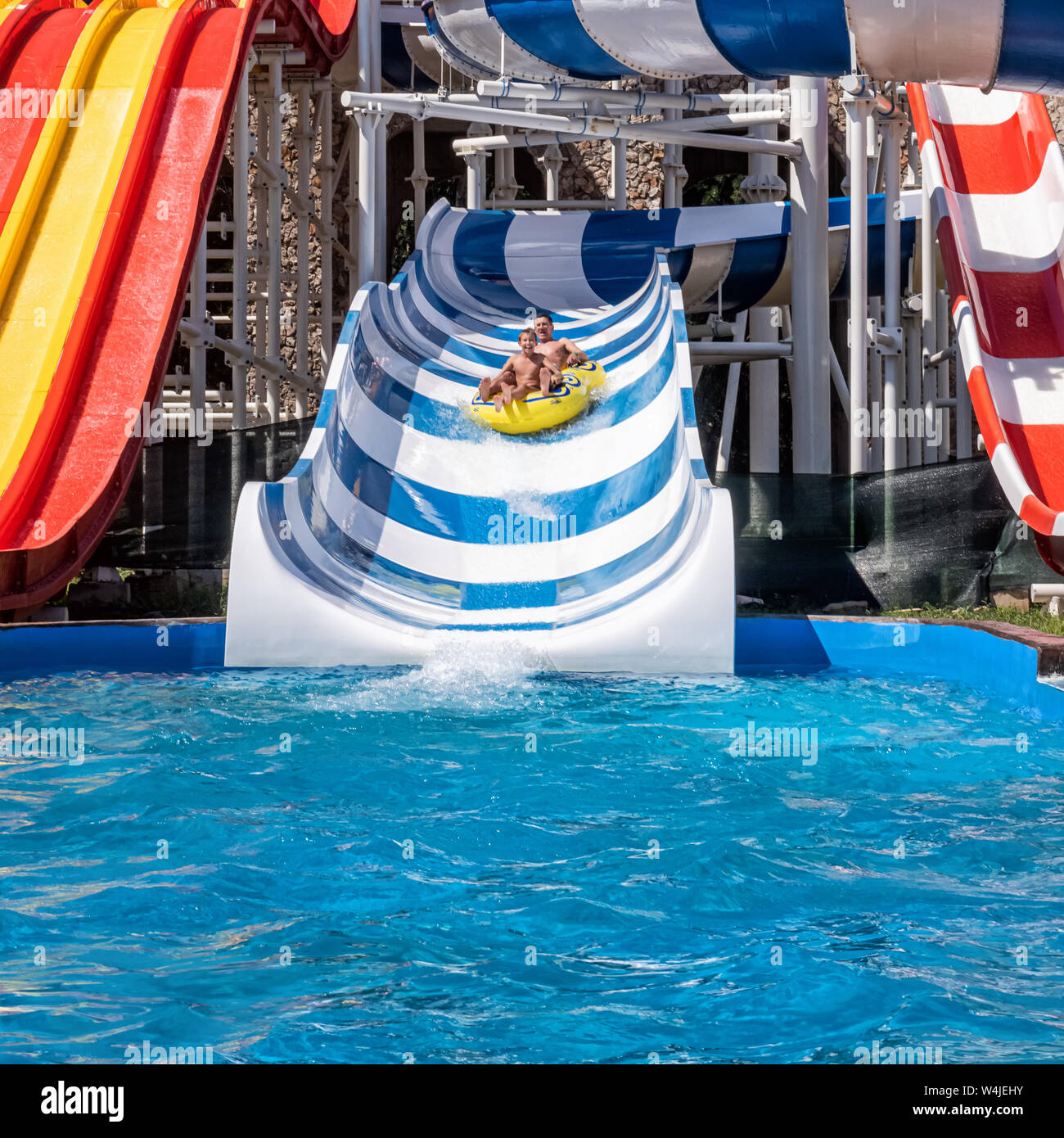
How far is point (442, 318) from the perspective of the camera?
31.3 feet

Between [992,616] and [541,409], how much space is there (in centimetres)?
271

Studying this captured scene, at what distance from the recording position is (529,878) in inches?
129

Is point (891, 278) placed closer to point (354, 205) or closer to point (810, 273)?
point (810, 273)

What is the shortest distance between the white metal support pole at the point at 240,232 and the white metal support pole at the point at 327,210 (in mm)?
1688

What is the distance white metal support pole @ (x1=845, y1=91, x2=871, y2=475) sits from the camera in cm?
811

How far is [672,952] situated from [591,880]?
0.50m

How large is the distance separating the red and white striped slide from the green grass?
31cm

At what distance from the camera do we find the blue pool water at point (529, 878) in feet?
7.79

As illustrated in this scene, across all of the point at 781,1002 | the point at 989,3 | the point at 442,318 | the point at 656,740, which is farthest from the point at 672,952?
the point at 442,318

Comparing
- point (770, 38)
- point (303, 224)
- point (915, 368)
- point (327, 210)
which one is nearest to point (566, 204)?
point (327, 210)

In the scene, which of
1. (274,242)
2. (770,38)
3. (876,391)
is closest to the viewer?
(770,38)

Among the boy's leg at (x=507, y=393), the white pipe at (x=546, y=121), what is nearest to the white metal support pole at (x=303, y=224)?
the white pipe at (x=546, y=121)

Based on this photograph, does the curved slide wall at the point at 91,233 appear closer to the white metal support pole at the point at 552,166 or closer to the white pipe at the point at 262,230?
the white pipe at the point at 262,230

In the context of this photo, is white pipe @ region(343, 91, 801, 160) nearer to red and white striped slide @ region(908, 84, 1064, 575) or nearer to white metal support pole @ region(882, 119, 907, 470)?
white metal support pole @ region(882, 119, 907, 470)
